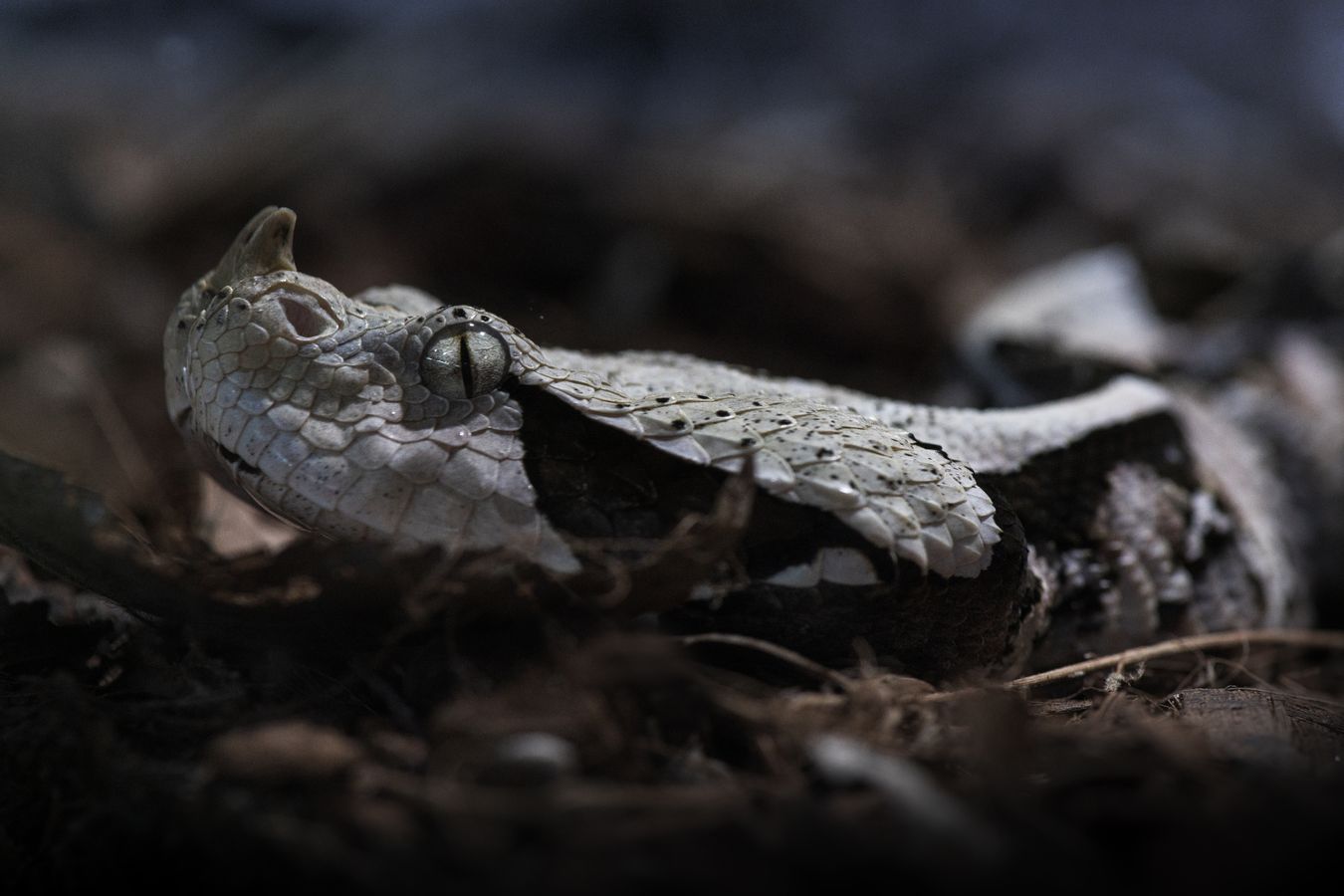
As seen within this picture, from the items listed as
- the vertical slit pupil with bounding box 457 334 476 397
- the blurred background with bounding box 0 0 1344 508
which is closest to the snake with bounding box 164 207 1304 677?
the vertical slit pupil with bounding box 457 334 476 397

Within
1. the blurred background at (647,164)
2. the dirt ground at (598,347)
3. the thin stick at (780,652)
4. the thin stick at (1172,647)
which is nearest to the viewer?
the dirt ground at (598,347)

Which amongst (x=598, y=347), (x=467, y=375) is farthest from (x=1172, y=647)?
(x=598, y=347)

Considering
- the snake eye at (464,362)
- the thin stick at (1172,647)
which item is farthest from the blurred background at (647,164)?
the thin stick at (1172,647)

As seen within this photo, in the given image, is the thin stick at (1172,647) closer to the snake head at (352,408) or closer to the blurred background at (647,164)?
the snake head at (352,408)

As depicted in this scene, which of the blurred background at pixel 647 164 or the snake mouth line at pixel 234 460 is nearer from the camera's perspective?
the snake mouth line at pixel 234 460

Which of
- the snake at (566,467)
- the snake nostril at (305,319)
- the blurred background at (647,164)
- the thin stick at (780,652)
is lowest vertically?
the thin stick at (780,652)
